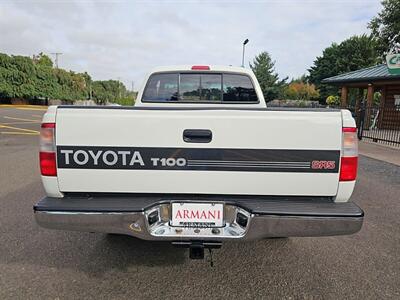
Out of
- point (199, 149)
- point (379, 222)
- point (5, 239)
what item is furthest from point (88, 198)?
point (379, 222)

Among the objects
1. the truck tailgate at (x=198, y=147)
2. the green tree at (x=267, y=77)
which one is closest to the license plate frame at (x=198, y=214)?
the truck tailgate at (x=198, y=147)

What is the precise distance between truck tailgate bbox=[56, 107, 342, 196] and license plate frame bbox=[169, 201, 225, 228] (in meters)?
0.14

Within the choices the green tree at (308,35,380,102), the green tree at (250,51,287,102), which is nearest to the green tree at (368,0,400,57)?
the green tree at (308,35,380,102)

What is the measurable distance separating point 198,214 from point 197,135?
594 millimetres

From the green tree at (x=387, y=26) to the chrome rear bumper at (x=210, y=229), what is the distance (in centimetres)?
3349

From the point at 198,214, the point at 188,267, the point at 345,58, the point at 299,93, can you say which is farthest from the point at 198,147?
the point at 299,93

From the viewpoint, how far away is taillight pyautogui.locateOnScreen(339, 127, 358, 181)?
7.25 feet

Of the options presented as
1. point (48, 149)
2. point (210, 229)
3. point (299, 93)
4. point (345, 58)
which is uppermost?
point (345, 58)

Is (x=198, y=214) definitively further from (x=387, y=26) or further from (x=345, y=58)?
(x=345, y=58)

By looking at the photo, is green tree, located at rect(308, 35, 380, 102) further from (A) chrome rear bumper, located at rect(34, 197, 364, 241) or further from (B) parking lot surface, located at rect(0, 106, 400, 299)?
(A) chrome rear bumper, located at rect(34, 197, 364, 241)

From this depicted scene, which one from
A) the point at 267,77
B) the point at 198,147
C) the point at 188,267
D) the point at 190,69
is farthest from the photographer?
the point at 267,77

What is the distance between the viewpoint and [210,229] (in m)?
2.25

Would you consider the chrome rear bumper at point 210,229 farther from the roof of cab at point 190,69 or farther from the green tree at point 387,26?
the green tree at point 387,26

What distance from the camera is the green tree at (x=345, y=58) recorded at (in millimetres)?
38750
